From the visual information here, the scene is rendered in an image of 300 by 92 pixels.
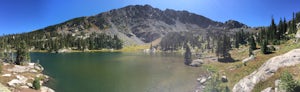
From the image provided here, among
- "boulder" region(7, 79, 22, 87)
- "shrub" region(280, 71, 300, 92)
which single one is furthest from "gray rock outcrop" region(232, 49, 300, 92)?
"boulder" region(7, 79, 22, 87)

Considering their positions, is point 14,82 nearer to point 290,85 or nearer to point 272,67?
point 272,67

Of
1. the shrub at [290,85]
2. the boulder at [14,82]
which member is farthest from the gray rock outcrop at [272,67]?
the boulder at [14,82]

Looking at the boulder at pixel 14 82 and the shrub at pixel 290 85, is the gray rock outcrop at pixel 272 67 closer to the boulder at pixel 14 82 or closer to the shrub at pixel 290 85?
the shrub at pixel 290 85

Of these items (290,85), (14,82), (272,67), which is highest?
(272,67)

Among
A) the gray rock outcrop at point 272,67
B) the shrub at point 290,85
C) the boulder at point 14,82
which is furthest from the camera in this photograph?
the boulder at point 14,82

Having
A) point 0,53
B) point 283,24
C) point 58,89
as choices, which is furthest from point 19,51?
point 283,24

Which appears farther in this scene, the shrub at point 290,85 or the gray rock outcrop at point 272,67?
the gray rock outcrop at point 272,67

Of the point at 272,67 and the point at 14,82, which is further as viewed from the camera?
the point at 14,82

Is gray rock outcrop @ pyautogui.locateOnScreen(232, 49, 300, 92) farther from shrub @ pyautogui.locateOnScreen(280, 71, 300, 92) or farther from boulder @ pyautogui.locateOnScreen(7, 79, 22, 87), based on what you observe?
boulder @ pyautogui.locateOnScreen(7, 79, 22, 87)

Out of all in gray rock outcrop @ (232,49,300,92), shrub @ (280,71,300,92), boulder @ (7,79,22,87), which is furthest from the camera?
boulder @ (7,79,22,87)

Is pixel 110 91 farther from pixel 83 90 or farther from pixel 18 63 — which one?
pixel 18 63

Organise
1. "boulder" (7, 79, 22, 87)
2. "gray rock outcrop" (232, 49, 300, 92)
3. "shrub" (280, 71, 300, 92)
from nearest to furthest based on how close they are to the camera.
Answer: "shrub" (280, 71, 300, 92)
"gray rock outcrop" (232, 49, 300, 92)
"boulder" (7, 79, 22, 87)

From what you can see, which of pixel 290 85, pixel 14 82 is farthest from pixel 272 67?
pixel 14 82

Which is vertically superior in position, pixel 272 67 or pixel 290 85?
pixel 272 67
